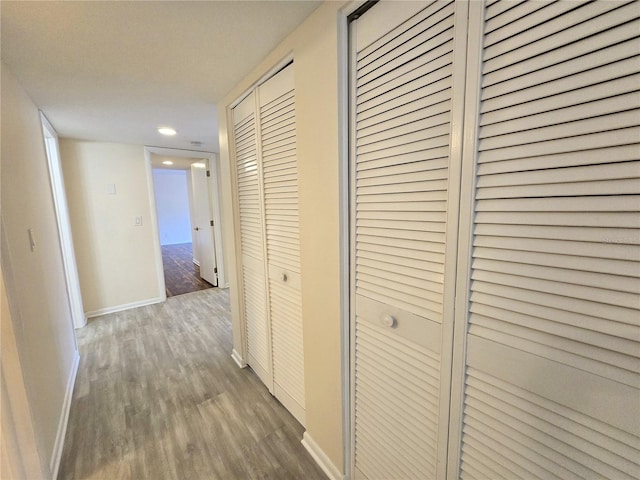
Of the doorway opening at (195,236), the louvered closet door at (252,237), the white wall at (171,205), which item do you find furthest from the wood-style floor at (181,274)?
the louvered closet door at (252,237)

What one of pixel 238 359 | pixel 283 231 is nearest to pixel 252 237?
pixel 283 231

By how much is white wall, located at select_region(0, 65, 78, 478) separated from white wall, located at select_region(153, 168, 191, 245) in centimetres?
701

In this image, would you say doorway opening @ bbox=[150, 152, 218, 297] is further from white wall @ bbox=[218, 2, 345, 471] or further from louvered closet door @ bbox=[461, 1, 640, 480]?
louvered closet door @ bbox=[461, 1, 640, 480]

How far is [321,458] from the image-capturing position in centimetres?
142

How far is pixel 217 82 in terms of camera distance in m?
1.77

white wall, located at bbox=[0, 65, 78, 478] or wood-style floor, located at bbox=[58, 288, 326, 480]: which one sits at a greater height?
white wall, located at bbox=[0, 65, 78, 478]

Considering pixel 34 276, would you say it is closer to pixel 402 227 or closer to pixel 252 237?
pixel 252 237

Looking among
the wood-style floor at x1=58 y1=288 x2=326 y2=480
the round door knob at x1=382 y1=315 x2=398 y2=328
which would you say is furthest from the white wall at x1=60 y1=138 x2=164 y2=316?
the round door knob at x1=382 y1=315 x2=398 y2=328

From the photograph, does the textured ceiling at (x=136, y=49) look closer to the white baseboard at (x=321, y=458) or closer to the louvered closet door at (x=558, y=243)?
the louvered closet door at (x=558, y=243)

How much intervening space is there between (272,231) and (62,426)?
68.0 inches

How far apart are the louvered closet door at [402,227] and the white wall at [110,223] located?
353cm

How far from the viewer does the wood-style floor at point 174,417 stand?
4.68 feet

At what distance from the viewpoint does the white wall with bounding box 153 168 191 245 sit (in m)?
8.56

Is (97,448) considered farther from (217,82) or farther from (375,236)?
(217,82)
